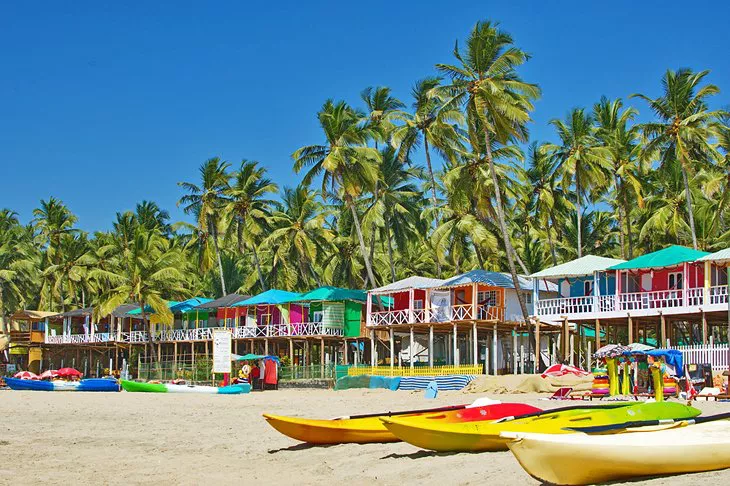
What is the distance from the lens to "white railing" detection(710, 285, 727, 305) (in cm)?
3056

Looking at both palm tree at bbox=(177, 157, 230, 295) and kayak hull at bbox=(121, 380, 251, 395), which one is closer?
kayak hull at bbox=(121, 380, 251, 395)

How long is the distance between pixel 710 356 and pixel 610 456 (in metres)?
20.6

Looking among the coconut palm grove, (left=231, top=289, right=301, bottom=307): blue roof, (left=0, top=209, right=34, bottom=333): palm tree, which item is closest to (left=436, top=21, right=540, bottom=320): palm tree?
the coconut palm grove

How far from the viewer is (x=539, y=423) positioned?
12070 mm

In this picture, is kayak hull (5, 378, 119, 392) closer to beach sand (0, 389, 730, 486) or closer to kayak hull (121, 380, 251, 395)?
kayak hull (121, 380, 251, 395)

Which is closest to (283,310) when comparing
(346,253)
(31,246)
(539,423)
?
(346,253)

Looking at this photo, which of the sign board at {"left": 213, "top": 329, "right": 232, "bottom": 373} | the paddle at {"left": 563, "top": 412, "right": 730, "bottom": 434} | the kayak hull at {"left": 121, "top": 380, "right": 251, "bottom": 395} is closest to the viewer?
the paddle at {"left": 563, "top": 412, "right": 730, "bottom": 434}

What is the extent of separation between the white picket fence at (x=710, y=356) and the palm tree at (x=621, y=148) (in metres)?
13.1

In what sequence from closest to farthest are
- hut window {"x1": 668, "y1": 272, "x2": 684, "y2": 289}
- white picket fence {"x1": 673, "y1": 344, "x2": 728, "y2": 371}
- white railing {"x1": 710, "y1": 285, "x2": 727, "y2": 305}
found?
white picket fence {"x1": 673, "y1": 344, "x2": 728, "y2": 371} < white railing {"x1": 710, "y1": 285, "x2": 727, "y2": 305} < hut window {"x1": 668, "y1": 272, "x2": 684, "y2": 289}

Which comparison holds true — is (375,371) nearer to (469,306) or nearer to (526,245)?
(469,306)

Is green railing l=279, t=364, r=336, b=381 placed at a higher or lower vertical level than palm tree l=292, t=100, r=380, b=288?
lower

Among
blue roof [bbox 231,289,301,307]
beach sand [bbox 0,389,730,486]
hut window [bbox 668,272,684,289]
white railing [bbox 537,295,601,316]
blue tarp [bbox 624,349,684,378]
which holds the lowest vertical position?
beach sand [bbox 0,389,730,486]

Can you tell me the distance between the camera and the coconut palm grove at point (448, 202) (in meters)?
37.8

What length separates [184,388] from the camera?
34344 millimetres
